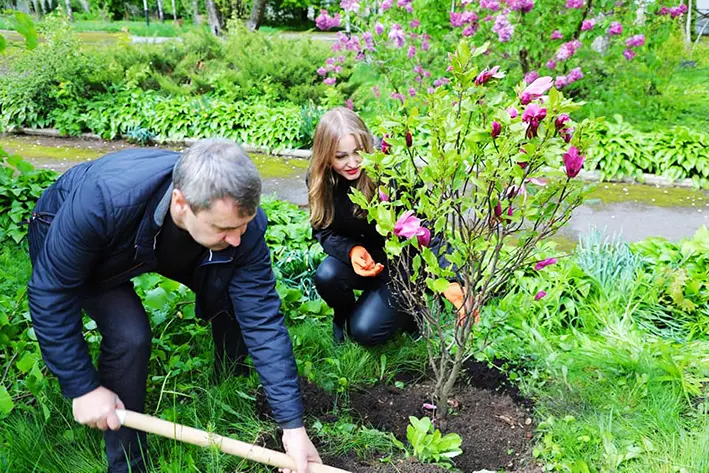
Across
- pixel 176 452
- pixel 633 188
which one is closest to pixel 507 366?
pixel 176 452

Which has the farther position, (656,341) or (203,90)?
(203,90)

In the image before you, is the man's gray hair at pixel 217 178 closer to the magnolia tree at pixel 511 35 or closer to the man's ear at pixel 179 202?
the man's ear at pixel 179 202

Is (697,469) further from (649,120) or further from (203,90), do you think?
(203,90)

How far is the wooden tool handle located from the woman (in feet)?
3.07

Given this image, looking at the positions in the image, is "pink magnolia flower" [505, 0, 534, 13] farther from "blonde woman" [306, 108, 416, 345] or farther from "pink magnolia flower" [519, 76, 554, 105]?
"pink magnolia flower" [519, 76, 554, 105]

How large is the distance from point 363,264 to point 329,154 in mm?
511

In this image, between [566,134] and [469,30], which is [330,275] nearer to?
[566,134]

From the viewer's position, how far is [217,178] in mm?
1601

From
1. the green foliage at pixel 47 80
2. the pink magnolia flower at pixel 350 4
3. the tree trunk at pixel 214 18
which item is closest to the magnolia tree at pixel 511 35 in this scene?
the pink magnolia flower at pixel 350 4

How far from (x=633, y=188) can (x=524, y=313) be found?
10.2ft

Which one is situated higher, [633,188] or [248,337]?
[248,337]

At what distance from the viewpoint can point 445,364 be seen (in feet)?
7.27

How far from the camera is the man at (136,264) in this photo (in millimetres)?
1676

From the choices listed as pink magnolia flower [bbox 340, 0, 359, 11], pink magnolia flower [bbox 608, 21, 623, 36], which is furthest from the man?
pink magnolia flower [bbox 608, 21, 623, 36]
